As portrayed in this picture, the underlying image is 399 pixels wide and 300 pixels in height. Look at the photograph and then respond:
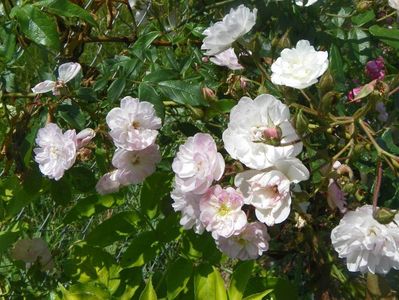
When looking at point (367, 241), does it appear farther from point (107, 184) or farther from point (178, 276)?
point (107, 184)

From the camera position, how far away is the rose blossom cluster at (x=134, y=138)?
46.0 inches

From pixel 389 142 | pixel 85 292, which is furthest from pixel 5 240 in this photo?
pixel 389 142

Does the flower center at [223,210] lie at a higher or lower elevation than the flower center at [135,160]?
higher

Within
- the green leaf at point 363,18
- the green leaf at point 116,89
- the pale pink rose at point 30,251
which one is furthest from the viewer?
the pale pink rose at point 30,251

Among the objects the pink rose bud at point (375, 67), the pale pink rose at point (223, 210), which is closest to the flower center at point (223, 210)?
the pale pink rose at point (223, 210)

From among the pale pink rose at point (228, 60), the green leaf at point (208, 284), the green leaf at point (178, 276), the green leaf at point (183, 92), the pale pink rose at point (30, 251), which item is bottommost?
the pale pink rose at point (30, 251)

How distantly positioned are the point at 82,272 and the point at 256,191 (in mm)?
494

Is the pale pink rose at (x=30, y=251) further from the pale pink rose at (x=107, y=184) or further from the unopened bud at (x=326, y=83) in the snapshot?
the unopened bud at (x=326, y=83)

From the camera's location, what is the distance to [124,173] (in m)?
1.23

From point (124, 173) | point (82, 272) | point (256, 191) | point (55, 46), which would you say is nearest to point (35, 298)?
point (82, 272)

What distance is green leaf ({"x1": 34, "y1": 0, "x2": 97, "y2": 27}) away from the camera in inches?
49.6

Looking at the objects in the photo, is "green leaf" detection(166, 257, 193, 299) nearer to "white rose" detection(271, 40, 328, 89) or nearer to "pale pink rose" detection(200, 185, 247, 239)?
"pale pink rose" detection(200, 185, 247, 239)

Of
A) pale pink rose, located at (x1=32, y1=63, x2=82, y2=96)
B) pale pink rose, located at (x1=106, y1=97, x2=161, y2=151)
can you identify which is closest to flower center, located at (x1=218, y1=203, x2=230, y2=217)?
→ pale pink rose, located at (x1=106, y1=97, x2=161, y2=151)

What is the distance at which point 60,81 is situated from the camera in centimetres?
129
